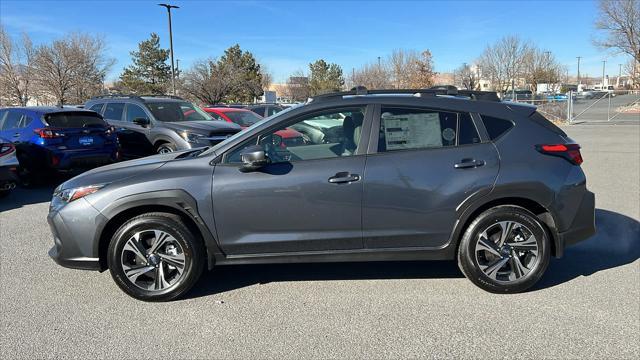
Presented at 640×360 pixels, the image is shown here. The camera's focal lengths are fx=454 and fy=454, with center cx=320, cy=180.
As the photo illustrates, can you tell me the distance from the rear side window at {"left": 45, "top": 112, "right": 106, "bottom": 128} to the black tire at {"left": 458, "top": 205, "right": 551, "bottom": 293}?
8.00 metres

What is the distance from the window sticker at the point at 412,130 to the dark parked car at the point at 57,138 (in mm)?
7116

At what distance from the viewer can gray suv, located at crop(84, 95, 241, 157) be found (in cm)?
966

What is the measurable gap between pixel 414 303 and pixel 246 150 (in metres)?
1.86

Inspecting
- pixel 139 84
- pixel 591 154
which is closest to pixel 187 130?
pixel 591 154

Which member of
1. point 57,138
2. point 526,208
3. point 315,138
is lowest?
point 526,208

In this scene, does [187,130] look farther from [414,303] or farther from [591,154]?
[591,154]

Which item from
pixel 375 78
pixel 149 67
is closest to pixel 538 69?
pixel 375 78

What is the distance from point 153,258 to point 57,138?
6114 millimetres

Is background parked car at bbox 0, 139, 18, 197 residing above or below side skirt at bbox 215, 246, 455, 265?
above

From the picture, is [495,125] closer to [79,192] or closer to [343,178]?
[343,178]

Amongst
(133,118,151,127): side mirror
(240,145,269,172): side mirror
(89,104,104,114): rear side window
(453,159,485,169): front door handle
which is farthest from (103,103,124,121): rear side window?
(453,159,485,169): front door handle

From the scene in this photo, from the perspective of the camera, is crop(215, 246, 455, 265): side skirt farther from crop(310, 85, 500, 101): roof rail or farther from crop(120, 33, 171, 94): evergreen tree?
crop(120, 33, 171, 94): evergreen tree

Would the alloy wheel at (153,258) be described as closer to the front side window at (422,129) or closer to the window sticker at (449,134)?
the front side window at (422,129)

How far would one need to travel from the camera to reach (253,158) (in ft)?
Result: 11.8
